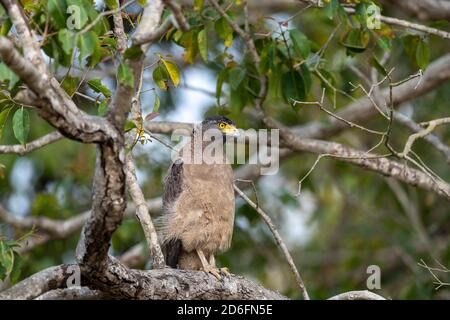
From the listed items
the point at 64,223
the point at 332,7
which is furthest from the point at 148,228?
the point at 64,223

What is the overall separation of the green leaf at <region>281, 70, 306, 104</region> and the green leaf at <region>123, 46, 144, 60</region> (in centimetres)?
202

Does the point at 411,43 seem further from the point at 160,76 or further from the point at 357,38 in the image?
the point at 160,76

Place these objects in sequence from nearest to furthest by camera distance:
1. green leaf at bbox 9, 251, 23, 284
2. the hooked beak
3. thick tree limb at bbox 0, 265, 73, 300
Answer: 1. thick tree limb at bbox 0, 265, 73, 300
2. green leaf at bbox 9, 251, 23, 284
3. the hooked beak

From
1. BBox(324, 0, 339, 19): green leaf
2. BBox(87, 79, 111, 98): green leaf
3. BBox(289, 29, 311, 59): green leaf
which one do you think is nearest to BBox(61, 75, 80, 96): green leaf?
BBox(87, 79, 111, 98): green leaf

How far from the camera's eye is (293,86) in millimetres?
5637

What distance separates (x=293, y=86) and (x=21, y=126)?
7.20 feet

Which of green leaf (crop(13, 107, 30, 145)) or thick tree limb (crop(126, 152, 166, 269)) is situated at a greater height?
green leaf (crop(13, 107, 30, 145))

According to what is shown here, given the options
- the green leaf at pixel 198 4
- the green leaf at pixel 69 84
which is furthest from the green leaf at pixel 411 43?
the green leaf at pixel 69 84

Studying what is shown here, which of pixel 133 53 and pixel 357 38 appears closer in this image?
pixel 133 53

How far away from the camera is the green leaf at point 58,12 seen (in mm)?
3831

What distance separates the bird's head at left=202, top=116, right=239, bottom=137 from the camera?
6305mm

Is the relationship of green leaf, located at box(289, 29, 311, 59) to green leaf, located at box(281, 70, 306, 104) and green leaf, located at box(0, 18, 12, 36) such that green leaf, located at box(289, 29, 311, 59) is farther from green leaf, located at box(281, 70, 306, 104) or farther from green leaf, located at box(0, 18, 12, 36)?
green leaf, located at box(0, 18, 12, 36)

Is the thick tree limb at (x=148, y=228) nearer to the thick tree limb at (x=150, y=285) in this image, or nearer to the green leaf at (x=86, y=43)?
the thick tree limb at (x=150, y=285)

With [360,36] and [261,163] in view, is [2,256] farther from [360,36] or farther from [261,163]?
[261,163]
